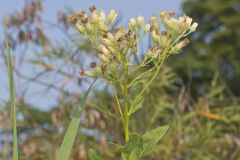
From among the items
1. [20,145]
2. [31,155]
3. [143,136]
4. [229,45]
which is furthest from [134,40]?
[229,45]

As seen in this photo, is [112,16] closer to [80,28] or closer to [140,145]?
[80,28]

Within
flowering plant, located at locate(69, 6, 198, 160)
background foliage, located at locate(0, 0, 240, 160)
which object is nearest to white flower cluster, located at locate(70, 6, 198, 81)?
flowering plant, located at locate(69, 6, 198, 160)

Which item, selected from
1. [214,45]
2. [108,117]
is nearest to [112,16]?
[108,117]

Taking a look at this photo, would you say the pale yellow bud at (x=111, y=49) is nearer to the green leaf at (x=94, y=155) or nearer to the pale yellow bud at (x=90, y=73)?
the pale yellow bud at (x=90, y=73)

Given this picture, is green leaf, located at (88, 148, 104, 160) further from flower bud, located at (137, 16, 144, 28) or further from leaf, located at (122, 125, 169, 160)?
flower bud, located at (137, 16, 144, 28)

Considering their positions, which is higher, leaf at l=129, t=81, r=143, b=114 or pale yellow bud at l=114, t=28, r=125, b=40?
pale yellow bud at l=114, t=28, r=125, b=40

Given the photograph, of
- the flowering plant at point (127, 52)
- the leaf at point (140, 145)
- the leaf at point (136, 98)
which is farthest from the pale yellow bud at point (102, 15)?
the leaf at point (140, 145)

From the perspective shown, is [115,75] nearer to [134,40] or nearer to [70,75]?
[134,40]
